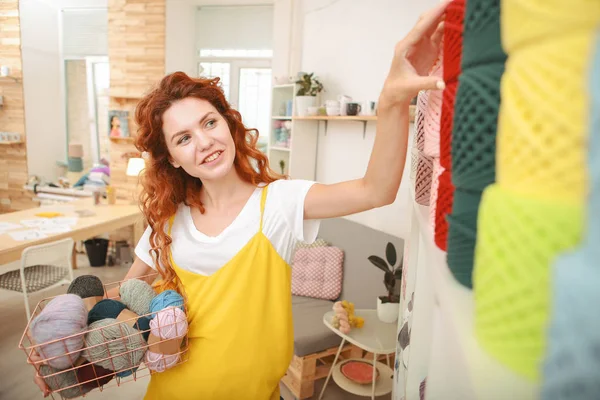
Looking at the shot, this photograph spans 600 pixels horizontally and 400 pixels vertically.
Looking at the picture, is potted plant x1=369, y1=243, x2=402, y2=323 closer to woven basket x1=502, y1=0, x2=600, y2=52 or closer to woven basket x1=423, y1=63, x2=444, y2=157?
woven basket x1=423, y1=63, x2=444, y2=157

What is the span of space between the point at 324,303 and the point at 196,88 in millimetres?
2256

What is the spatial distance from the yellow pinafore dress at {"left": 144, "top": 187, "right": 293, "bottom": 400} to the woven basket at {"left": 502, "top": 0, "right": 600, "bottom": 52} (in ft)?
3.27

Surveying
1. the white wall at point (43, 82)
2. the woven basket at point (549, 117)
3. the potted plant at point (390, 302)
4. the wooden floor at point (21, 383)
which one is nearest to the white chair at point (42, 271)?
the wooden floor at point (21, 383)

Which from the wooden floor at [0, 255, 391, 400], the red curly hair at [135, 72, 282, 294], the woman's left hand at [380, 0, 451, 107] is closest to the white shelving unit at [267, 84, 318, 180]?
the wooden floor at [0, 255, 391, 400]

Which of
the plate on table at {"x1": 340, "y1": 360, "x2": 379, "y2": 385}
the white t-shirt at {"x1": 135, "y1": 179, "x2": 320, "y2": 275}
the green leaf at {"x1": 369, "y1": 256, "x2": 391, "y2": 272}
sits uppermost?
the white t-shirt at {"x1": 135, "y1": 179, "x2": 320, "y2": 275}

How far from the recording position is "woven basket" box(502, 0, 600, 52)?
232 millimetres

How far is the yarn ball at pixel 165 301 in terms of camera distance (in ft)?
3.52

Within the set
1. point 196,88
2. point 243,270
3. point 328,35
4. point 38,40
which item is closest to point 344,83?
point 328,35

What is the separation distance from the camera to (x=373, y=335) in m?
2.24

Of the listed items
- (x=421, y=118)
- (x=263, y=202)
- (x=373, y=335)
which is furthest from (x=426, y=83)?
(x=373, y=335)

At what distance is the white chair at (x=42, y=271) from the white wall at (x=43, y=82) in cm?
347

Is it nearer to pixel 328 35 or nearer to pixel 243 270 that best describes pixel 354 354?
pixel 243 270

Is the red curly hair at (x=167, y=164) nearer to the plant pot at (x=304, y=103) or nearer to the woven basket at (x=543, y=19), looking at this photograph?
the woven basket at (x=543, y=19)

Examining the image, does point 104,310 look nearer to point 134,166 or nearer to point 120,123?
point 134,166
